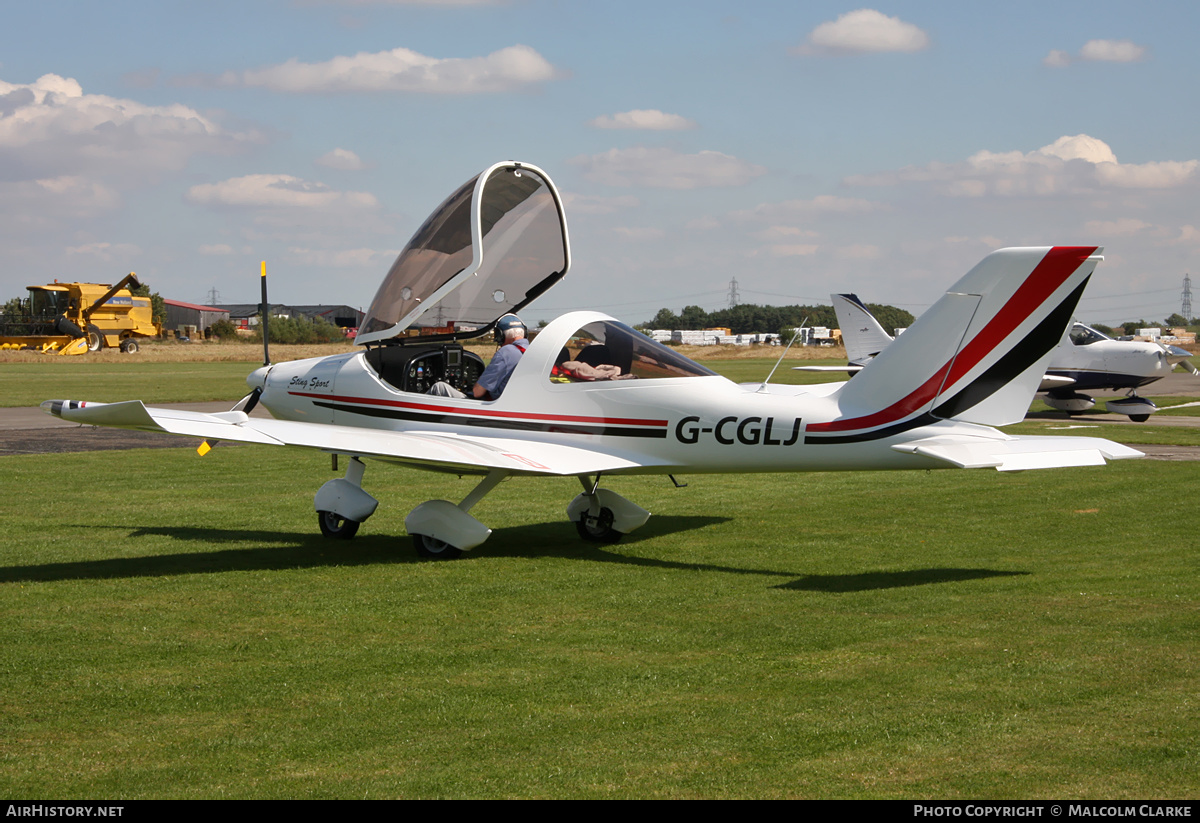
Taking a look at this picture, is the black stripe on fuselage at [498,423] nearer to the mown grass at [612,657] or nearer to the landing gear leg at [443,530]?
the landing gear leg at [443,530]

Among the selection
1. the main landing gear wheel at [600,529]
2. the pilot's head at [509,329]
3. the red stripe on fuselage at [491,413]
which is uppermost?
the pilot's head at [509,329]

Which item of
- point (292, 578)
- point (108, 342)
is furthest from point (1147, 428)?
point (108, 342)

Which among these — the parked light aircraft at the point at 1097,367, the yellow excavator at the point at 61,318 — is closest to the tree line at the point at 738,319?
the yellow excavator at the point at 61,318

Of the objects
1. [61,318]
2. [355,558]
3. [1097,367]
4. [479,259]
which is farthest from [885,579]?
[61,318]

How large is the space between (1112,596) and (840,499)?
520 cm

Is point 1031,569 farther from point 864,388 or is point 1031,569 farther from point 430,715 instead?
point 430,715

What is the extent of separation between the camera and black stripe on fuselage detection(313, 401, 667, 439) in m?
9.10

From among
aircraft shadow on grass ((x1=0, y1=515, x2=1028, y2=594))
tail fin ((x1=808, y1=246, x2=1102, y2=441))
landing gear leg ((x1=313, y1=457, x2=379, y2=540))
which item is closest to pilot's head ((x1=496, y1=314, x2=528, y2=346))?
landing gear leg ((x1=313, y1=457, x2=379, y2=540))

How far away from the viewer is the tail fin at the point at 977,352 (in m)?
7.75

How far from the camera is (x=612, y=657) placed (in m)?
6.00

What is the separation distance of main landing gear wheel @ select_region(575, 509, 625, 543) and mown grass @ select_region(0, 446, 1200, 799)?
24 centimetres

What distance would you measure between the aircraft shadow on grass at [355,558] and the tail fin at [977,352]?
1.13 metres

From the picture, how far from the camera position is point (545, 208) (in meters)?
10.6

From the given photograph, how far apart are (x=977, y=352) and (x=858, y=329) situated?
2273 cm
